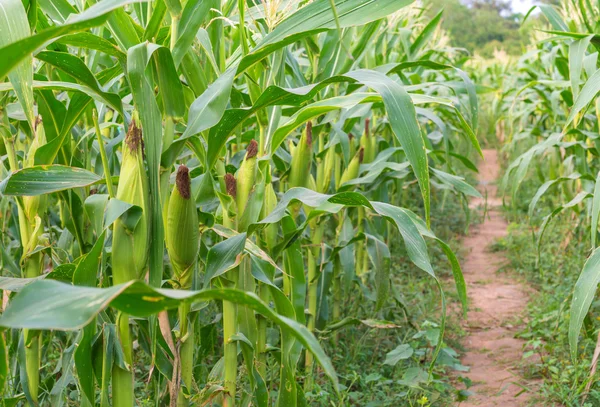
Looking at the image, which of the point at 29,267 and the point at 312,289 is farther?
the point at 312,289

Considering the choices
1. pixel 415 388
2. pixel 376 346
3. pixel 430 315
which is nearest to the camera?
pixel 415 388

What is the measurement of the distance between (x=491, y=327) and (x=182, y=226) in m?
2.51

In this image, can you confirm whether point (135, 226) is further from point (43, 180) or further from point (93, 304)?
point (93, 304)

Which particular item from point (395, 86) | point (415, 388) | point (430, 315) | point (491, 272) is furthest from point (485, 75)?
point (395, 86)

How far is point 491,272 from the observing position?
14.4ft

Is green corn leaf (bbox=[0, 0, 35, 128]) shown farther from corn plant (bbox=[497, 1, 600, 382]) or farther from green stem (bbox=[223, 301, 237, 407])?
corn plant (bbox=[497, 1, 600, 382])

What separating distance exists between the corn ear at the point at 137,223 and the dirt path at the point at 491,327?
149cm

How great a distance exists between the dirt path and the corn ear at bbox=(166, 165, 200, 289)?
134 centimetres

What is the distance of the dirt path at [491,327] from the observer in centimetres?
262

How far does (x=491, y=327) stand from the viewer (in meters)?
3.40

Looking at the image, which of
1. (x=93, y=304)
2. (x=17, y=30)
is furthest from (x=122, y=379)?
(x=17, y=30)

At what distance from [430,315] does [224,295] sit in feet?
8.24

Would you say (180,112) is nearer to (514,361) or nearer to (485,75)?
(514,361)

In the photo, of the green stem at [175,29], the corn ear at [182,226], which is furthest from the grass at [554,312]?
the green stem at [175,29]
